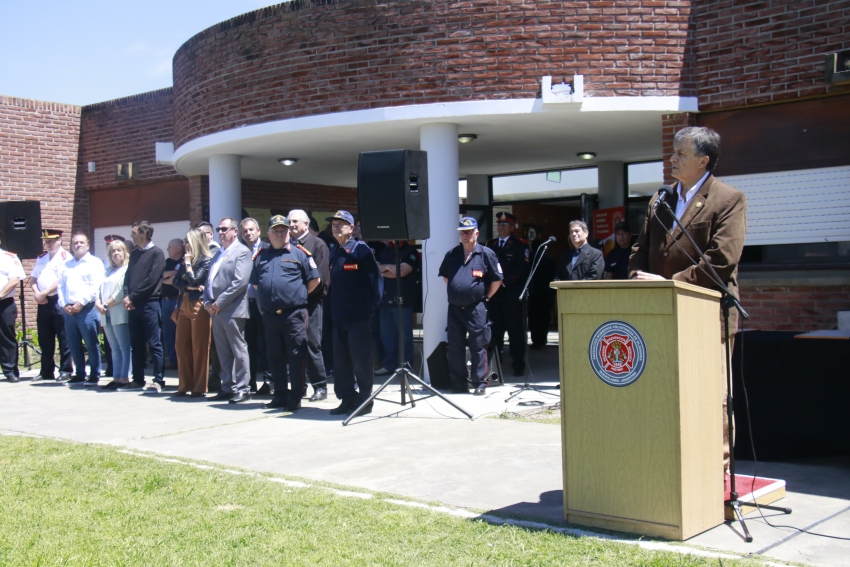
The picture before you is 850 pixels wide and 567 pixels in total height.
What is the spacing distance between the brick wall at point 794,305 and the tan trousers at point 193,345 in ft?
20.2

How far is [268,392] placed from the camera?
1035cm

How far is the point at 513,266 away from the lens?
11188 millimetres

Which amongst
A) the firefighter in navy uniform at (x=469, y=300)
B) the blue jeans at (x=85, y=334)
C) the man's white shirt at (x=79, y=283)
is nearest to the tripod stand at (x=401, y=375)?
the firefighter in navy uniform at (x=469, y=300)

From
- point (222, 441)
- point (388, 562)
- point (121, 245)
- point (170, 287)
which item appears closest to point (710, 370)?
point (388, 562)

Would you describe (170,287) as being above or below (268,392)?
above

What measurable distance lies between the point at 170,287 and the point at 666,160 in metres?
6.39

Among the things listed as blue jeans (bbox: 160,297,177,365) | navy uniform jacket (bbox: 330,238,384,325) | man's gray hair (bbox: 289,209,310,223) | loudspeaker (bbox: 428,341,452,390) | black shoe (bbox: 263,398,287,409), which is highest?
man's gray hair (bbox: 289,209,310,223)

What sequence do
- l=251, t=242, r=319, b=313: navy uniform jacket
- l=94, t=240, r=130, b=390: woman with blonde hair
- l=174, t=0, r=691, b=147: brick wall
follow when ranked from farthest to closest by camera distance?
l=94, t=240, r=130, b=390: woman with blonde hair
l=174, t=0, r=691, b=147: brick wall
l=251, t=242, r=319, b=313: navy uniform jacket

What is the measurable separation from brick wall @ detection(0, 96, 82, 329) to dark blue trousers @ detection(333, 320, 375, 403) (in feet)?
36.8

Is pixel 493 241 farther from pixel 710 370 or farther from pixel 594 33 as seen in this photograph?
pixel 710 370

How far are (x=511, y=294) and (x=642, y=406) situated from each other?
6.77 meters

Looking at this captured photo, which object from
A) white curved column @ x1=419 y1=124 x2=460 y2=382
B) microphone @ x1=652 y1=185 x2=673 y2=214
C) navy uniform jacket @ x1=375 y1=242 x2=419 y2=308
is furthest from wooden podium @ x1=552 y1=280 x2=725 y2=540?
navy uniform jacket @ x1=375 y1=242 x2=419 y2=308

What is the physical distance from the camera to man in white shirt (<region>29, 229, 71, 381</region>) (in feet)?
40.5

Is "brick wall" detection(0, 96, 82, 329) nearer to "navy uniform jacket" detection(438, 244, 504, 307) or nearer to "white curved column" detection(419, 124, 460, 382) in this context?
"white curved column" detection(419, 124, 460, 382)
